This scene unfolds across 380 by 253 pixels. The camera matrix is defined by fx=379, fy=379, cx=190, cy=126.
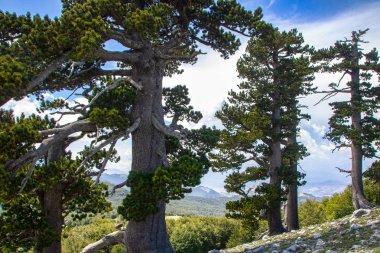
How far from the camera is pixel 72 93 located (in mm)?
13805

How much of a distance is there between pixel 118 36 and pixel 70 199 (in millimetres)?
6957

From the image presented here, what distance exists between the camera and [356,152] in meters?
25.4

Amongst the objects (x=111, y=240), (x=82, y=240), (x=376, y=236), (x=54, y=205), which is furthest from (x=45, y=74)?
(x=82, y=240)

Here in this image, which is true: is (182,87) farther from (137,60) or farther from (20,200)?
(20,200)

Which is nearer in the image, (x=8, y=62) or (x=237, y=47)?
(x=8, y=62)

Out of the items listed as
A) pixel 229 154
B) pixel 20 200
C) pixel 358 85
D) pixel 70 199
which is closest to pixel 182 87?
pixel 70 199

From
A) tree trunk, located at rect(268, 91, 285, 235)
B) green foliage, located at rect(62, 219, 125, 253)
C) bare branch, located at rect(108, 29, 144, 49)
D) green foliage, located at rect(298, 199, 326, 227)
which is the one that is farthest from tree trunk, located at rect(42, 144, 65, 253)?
green foliage, located at rect(298, 199, 326, 227)

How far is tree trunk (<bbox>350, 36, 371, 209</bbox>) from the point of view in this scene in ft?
81.2

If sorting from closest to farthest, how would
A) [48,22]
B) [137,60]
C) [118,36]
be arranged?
1. [48,22]
2. [118,36]
3. [137,60]

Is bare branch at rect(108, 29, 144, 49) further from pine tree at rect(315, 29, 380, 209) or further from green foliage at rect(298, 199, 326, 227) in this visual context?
green foliage at rect(298, 199, 326, 227)

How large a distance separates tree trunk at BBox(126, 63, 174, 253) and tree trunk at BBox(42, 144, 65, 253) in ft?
10.6

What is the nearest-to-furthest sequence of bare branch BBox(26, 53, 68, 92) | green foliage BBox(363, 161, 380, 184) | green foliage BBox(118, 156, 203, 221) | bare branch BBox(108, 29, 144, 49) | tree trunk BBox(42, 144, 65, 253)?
bare branch BBox(26, 53, 68, 92), green foliage BBox(118, 156, 203, 221), bare branch BBox(108, 29, 144, 49), tree trunk BBox(42, 144, 65, 253), green foliage BBox(363, 161, 380, 184)

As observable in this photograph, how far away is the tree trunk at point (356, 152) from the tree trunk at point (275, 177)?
497 centimetres

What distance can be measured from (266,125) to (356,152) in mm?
6523
